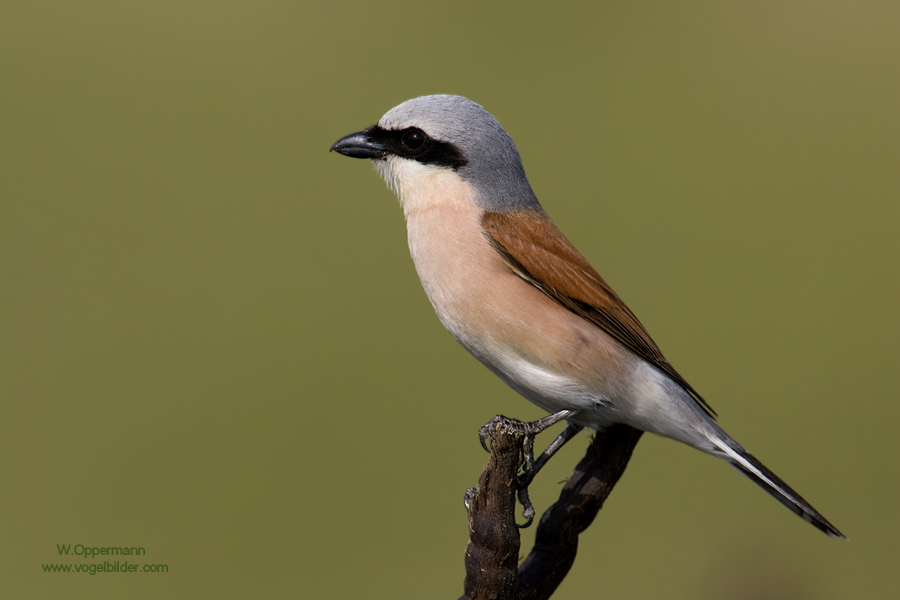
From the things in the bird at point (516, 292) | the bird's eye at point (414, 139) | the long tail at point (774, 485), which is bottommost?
the long tail at point (774, 485)

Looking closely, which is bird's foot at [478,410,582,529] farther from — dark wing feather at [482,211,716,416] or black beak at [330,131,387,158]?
black beak at [330,131,387,158]

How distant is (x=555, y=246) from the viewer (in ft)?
7.62

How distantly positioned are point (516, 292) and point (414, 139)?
0.63 m

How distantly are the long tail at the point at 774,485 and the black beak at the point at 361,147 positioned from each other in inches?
56.6

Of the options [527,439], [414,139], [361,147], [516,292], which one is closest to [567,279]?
[516,292]

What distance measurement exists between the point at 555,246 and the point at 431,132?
55cm

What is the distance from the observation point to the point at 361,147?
2438 mm

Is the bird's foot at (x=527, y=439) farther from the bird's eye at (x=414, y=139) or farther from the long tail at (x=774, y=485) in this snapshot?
the bird's eye at (x=414, y=139)

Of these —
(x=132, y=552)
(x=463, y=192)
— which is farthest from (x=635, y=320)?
(x=132, y=552)

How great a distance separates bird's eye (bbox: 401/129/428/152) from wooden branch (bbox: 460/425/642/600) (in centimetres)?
103

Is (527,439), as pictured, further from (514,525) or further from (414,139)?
(414,139)

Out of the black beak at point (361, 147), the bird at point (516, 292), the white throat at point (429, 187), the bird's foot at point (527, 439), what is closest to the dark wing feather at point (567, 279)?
the bird at point (516, 292)

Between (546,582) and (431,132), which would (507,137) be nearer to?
(431,132)

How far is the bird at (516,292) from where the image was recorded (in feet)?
7.12
